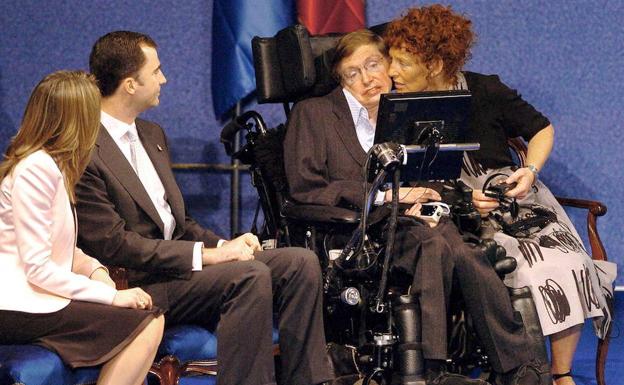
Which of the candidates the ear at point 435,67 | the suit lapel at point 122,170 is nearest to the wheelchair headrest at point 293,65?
the ear at point 435,67

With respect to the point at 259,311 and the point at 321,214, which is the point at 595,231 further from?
the point at 259,311

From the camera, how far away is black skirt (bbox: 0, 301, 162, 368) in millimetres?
2965

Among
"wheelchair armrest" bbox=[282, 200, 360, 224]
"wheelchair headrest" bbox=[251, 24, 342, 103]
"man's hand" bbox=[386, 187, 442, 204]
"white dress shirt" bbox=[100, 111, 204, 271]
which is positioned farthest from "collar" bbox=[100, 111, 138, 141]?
"man's hand" bbox=[386, 187, 442, 204]

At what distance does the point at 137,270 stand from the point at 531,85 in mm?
2583

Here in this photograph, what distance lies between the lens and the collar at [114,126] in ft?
11.6

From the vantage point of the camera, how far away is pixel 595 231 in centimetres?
434

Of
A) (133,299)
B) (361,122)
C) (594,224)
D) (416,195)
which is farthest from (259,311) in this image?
(594,224)

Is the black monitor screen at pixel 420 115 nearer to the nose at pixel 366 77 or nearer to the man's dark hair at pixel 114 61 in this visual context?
the nose at pixel 366 77

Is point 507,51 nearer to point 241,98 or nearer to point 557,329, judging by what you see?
point 241,98

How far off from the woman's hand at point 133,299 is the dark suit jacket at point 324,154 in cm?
87

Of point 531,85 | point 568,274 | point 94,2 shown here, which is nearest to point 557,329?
point 568,274

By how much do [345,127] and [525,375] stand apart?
1.12 m

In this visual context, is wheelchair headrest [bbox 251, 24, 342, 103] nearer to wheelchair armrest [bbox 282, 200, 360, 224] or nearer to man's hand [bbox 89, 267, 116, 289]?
wheelchair armrest [bbox 282, 200, 360, 224]

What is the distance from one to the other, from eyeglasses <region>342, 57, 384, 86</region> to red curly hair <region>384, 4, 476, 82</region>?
0.12m
